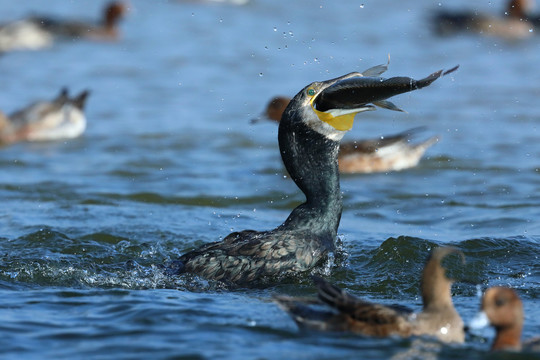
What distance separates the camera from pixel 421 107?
15.6 meters

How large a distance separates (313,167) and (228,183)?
14.2 ft

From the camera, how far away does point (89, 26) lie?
71.5ft

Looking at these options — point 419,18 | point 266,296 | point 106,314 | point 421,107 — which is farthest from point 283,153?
point 419,18

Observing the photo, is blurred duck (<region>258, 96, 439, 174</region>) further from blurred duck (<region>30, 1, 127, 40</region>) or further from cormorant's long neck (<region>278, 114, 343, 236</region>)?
blurred duck (<region>30, 1, 127, 40</region>)

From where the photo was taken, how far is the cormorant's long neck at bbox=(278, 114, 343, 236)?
24.1 feet

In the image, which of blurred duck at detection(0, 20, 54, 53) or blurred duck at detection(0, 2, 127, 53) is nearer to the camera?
blurred duck at detection(0, 2, 127, 53)

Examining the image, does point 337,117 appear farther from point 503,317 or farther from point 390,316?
point 503,317

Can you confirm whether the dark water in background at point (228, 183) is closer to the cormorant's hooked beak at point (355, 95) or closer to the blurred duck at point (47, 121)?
the blurred duck at point (47, 121)

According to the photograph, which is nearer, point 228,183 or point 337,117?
point 337,117

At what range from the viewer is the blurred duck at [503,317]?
16.9 feet

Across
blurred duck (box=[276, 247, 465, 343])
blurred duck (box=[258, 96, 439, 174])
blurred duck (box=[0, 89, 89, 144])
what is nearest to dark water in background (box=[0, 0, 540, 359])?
blurred duck (box=[276, 247, 465, 343])

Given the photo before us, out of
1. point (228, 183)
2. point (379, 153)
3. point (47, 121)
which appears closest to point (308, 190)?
point (228, 183)

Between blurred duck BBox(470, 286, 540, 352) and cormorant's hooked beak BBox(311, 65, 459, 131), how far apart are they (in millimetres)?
1993

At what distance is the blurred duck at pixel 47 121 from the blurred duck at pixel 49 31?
633cm
